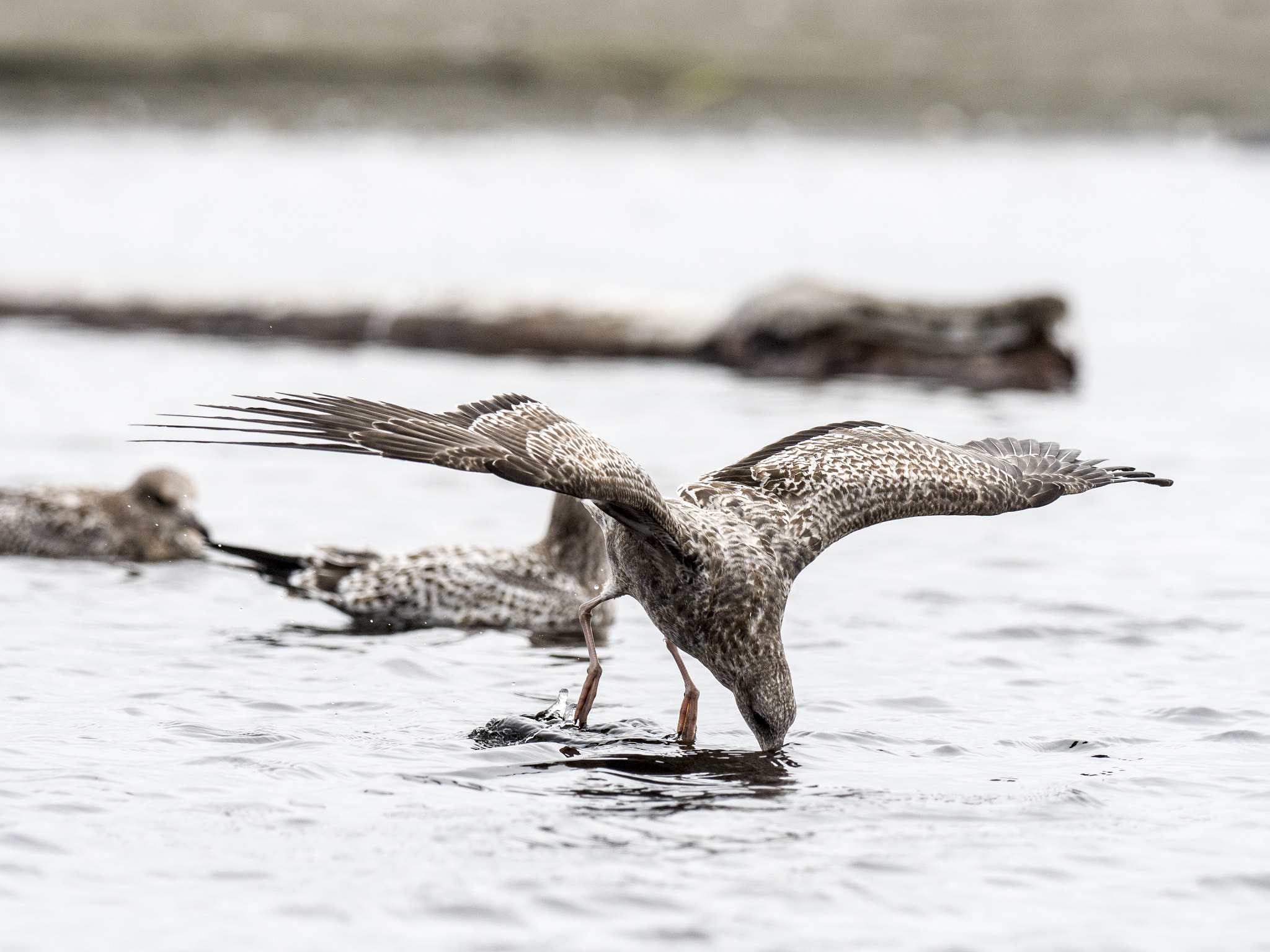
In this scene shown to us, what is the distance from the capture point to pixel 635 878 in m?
6.79

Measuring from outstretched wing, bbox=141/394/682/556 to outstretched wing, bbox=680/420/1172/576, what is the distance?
854mm

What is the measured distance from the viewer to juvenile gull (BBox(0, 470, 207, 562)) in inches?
471

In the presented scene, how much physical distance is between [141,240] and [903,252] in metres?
13.5

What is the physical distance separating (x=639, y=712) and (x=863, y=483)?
1.55 metres

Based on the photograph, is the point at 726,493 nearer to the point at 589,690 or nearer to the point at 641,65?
the point at 589,690

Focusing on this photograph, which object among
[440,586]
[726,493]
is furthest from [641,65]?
[726,493]

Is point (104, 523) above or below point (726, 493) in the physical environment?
below

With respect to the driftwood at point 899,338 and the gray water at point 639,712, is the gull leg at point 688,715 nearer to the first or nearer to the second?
the gray water at point 639,712

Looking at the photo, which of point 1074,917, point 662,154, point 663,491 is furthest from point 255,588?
point 662,154

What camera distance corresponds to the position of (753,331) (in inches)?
758

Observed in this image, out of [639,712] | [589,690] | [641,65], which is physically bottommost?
[639,712]

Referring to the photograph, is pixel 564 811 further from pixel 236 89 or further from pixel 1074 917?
pixel 236 89

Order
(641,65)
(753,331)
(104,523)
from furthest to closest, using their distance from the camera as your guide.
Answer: (641,65), (753,331), (104,523)

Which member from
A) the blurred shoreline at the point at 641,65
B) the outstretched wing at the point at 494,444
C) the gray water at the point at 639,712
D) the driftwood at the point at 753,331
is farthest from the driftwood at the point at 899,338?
the blurred shoreline at the point at 641,65
